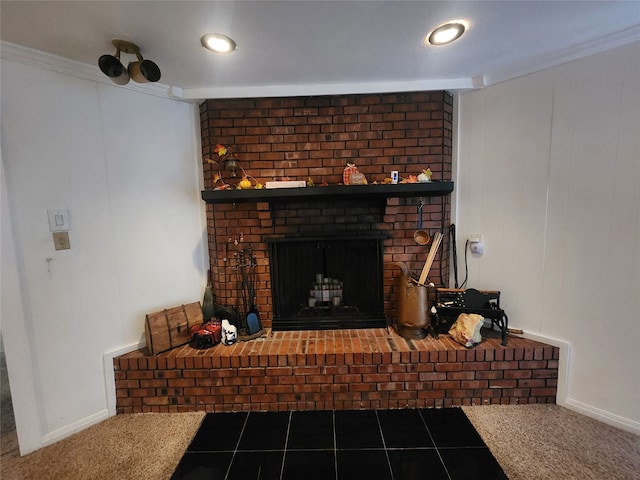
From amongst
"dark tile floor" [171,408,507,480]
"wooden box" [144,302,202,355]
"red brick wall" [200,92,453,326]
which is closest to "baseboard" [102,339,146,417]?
"wooden box" [144,302,202,355]

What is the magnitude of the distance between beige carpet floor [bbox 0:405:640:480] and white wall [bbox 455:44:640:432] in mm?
238

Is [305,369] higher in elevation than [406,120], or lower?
lower

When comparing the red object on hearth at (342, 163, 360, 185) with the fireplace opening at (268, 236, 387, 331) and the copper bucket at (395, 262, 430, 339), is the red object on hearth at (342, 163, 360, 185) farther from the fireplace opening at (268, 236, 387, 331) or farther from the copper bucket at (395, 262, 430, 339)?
the copper bucket at (395, 262, 430, 339)

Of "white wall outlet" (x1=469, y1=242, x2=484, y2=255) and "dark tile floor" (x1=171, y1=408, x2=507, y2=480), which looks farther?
"white wall outlet" (x1=469, y1=242, x2=484, y2=255)

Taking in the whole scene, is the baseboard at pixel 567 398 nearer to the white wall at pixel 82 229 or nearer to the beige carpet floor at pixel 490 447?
the beige carpet floor at pixel 490 447

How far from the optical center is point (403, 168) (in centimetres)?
209

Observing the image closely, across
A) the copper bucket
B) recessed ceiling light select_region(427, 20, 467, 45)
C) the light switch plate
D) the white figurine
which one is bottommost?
the white figurine

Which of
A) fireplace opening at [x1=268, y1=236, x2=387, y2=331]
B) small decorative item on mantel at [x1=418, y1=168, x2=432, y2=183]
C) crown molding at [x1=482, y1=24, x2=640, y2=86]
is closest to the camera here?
crown molding at [x1=482, y1=24, x2=640, y2=86]

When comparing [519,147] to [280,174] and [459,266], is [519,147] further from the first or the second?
[280,174]

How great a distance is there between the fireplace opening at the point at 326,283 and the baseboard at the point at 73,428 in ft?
3.94

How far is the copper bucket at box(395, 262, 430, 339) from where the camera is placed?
1.92 meters

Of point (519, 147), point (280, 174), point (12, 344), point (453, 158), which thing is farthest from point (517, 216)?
point (12, 344)

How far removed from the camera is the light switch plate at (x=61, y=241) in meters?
1.59

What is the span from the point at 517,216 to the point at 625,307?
75 centimetres
